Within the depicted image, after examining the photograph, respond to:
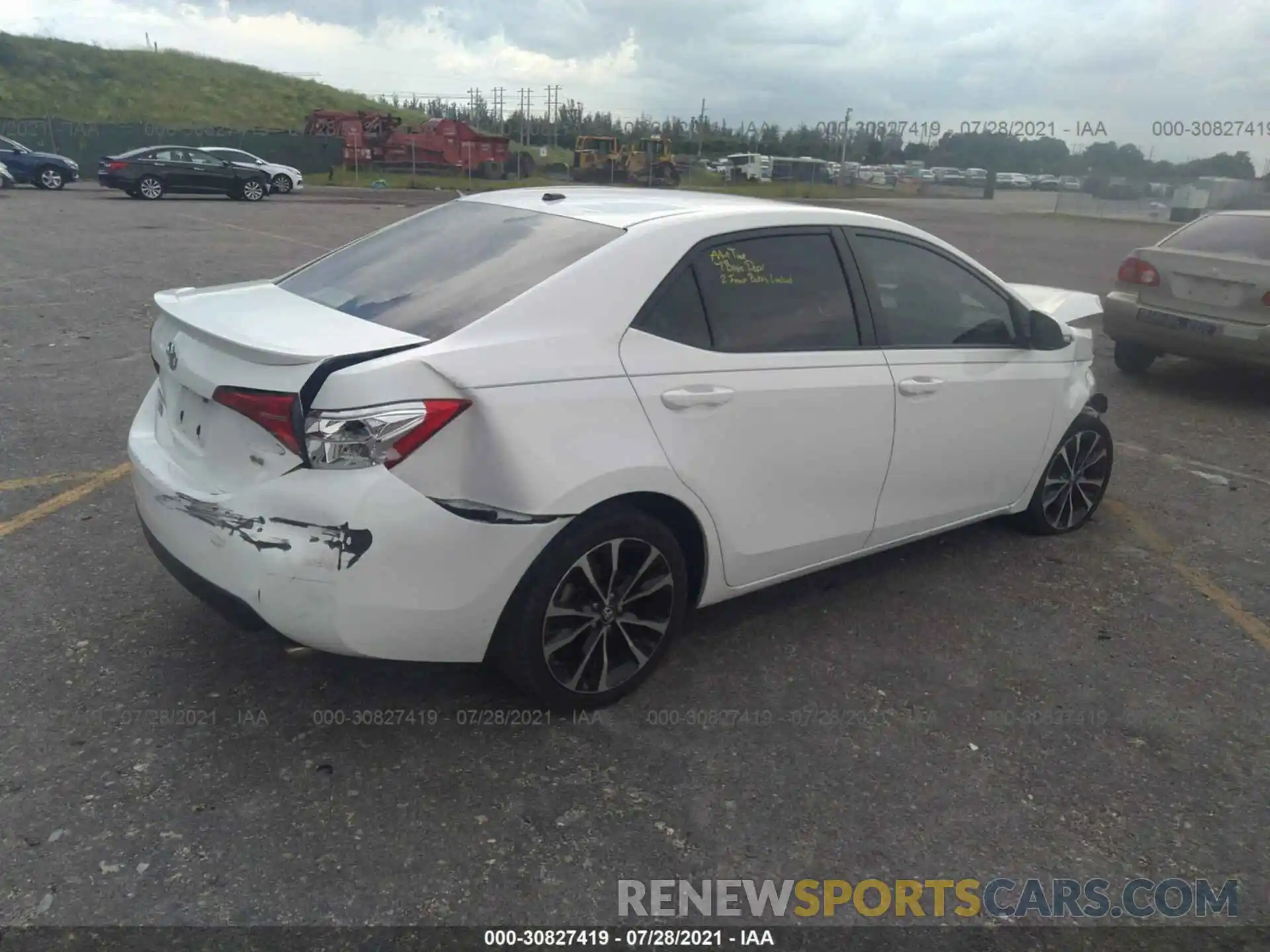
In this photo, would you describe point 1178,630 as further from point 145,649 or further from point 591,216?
point 145,649

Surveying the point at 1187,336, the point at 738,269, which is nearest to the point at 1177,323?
the point at 1187,336

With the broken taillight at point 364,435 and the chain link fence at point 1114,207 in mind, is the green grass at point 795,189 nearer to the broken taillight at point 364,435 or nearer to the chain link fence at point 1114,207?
the chain link fence at point 1114,207

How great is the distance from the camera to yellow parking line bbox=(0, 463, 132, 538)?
175 inches

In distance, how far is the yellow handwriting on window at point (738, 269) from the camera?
3.46m

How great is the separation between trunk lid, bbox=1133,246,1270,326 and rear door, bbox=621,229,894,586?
218 inches

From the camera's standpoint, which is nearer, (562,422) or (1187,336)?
(562,422)

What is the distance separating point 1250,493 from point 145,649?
5.98 meters

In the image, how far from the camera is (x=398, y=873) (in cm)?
255

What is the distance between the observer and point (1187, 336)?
317 inches

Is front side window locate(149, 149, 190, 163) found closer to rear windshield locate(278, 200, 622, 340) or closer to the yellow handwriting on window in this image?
rear windshield locate(278, 200, 622, 340)

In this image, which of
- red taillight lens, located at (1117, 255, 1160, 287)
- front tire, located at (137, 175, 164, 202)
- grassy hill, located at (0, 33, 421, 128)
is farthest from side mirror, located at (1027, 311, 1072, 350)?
grassy hill, located at (0, 33, 421, 128)

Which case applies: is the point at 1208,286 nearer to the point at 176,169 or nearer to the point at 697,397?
the point at 697,397

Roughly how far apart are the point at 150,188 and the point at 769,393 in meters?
26.1

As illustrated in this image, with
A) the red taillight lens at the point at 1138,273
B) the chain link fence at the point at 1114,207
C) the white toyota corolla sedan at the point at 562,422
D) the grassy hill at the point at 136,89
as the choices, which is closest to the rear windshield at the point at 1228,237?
the red taillight lens at the point at 1138,273
